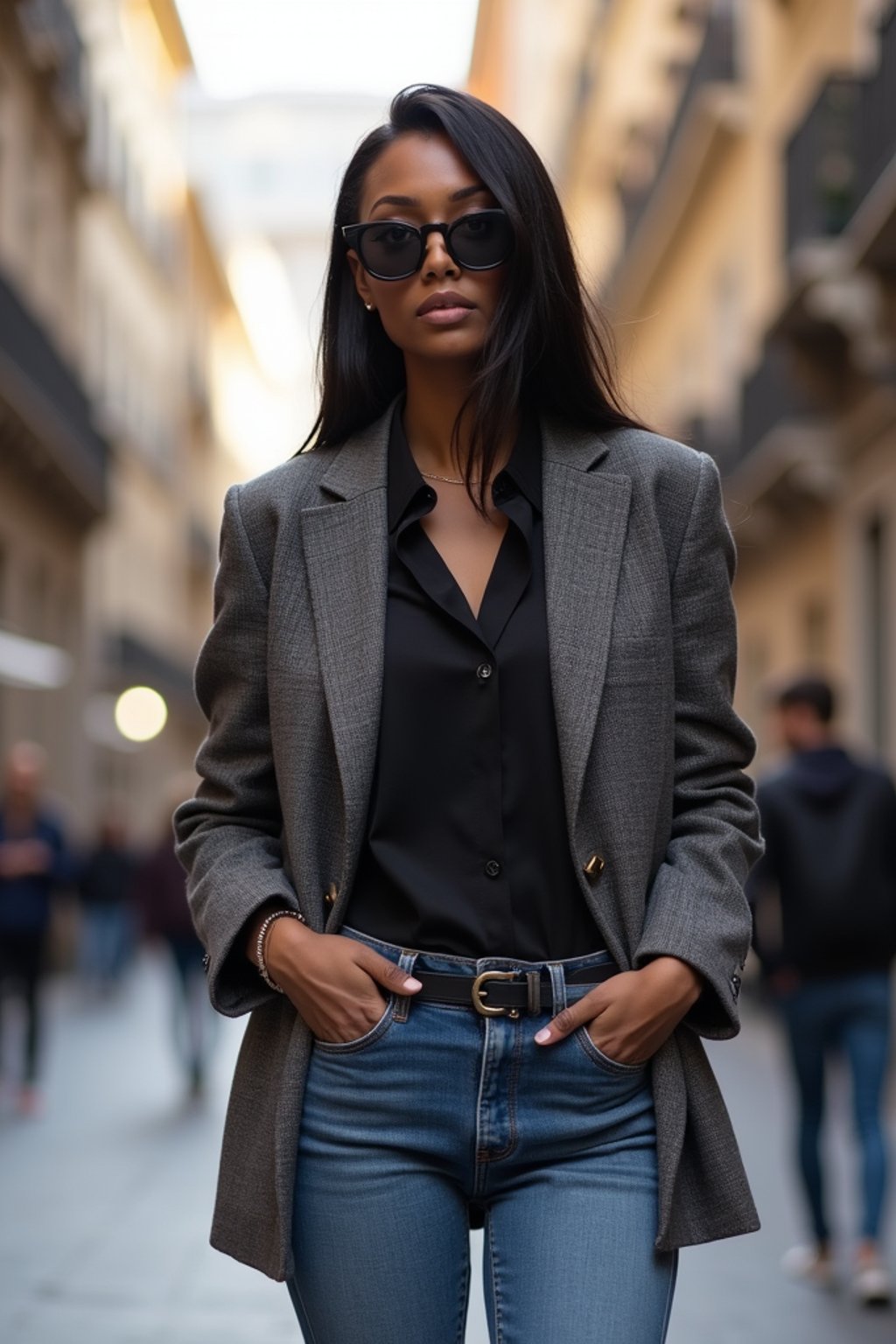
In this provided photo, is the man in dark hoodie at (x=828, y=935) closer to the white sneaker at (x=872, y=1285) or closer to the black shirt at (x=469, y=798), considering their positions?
the white sneaker at (x=872, y=1285)

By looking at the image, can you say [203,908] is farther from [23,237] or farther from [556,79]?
[556,79]

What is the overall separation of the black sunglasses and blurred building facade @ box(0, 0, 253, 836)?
689 inches

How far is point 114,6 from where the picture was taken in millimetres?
32656

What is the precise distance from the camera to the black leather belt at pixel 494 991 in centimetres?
243

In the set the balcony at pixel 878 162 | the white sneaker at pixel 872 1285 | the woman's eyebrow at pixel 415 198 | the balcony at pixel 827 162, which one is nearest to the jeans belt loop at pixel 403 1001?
the woman's eyebrow at pixel 415 198

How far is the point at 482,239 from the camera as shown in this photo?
2.58m

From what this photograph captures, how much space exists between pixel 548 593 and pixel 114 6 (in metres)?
32.1

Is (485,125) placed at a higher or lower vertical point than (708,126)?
lower

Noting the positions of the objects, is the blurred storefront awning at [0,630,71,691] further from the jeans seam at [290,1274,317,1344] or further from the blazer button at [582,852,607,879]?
the blazer button at [582,852,607,879]

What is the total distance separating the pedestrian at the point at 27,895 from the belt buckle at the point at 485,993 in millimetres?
9998

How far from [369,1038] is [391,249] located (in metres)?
0.93

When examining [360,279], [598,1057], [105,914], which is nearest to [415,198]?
[360,279]

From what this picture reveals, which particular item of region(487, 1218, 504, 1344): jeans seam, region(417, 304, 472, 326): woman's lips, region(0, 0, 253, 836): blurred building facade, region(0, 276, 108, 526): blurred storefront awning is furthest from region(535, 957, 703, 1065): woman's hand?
region(0, 276, 108, 526): blurred storefront awning

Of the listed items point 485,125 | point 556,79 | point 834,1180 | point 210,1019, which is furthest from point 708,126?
point 556,79
